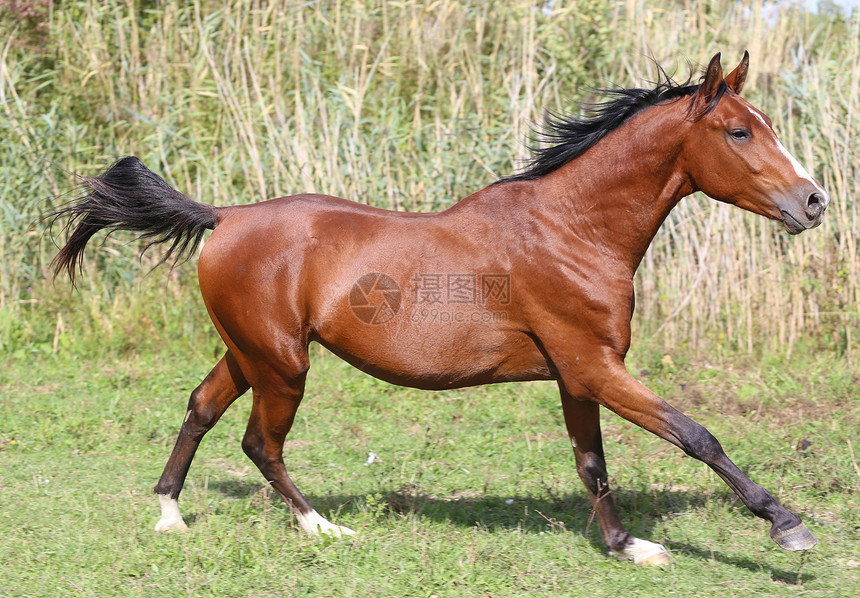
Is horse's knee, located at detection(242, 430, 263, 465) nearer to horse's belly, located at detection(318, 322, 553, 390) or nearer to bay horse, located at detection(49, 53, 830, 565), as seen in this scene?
bay horse, located at detection(49, 53, 830, 565)

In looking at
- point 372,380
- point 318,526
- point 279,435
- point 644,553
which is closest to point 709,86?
point 644,553

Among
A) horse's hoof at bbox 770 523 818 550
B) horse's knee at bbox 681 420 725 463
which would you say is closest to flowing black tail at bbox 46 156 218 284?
horse's knee at bbox 681 420 725 463

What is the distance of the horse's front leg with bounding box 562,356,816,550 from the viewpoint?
11.2 ft

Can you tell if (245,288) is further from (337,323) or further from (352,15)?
(352,15)

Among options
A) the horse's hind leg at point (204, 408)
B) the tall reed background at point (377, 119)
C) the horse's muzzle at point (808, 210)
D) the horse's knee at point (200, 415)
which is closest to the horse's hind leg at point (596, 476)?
the horse's muzzle at point (808, 210)

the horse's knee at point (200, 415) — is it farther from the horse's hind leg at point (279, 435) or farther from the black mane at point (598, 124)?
the black mane at point (598, 124)

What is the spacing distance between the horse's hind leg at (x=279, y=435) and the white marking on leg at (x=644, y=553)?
132 centimetres

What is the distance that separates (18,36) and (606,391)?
7927mm

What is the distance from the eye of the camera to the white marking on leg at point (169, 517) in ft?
13.6

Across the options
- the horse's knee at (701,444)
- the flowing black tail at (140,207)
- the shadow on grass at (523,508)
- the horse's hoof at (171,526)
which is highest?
the flowing black tail at (140,207)

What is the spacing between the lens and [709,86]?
349cm

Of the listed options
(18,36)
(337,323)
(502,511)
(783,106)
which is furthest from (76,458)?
(783,106)

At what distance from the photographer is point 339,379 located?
646 centimetres

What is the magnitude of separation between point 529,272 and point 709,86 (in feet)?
3.61
